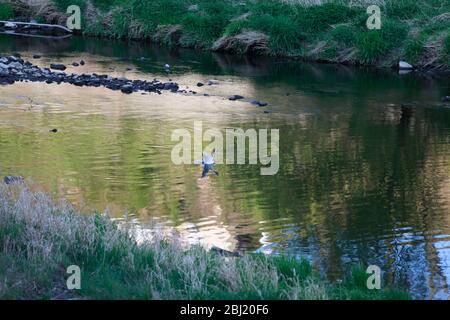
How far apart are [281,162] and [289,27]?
1411 centimetres

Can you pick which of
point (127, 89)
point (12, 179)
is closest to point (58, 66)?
point (127, 89)

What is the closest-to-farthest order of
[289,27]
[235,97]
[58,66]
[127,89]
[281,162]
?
[281,162] < [235,97] < [127,89] < [58,66] < [289,27]

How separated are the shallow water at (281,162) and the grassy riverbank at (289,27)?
66.8 inches

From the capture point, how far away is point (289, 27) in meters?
29.3

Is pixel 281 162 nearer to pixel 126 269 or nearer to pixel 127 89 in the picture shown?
pixel 127 89

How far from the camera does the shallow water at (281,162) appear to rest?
11500 millimetres

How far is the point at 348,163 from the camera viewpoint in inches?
634

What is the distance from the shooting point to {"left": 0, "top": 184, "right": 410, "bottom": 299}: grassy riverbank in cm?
775

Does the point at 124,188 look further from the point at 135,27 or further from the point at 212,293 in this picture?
the point at 135,27

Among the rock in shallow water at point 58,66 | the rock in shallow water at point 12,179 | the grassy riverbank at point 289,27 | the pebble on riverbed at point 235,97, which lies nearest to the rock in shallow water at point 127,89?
the pebble on riverbed at point 235,97

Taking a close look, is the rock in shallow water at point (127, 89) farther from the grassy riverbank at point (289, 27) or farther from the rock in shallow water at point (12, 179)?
the rock in shallow water at point (12, 179)

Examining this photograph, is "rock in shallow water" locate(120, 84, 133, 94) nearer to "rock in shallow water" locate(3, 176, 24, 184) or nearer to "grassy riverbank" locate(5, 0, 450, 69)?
"grassy riverbank" locate(5, 0, 450, 69)
